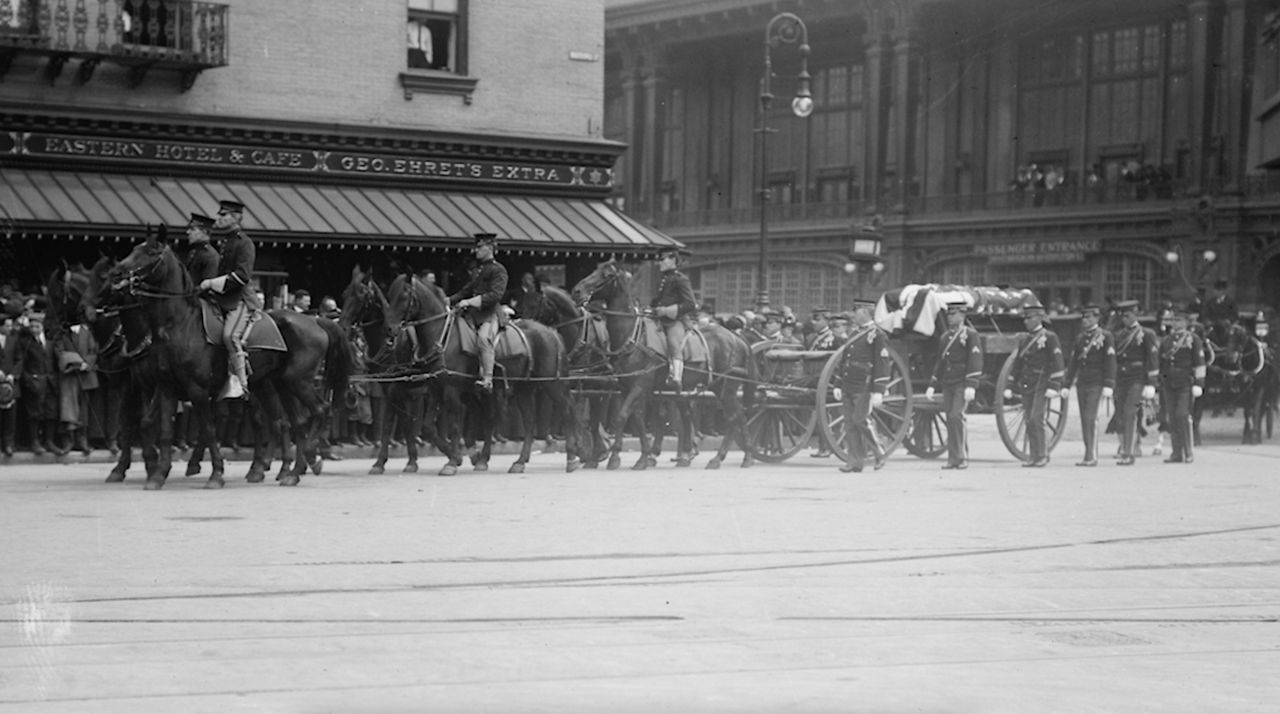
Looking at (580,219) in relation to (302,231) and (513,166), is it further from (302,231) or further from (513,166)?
(302,231)

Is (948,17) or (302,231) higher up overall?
(948,17)

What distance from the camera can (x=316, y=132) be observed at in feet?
86.3

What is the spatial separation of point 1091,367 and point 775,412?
13.3ft

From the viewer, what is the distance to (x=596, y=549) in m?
12.8

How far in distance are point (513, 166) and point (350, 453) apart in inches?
266

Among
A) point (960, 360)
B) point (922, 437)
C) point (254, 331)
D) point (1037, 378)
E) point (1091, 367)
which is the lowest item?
point (922, 437)

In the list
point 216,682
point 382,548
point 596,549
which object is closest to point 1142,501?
point 596,549

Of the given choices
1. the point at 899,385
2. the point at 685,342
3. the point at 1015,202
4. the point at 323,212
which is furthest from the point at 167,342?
the point at 1015,202

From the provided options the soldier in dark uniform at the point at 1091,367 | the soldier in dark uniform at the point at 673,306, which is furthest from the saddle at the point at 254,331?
the soldier in dark uniform at the point at 1091,367

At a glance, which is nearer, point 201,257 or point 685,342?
point 201,257

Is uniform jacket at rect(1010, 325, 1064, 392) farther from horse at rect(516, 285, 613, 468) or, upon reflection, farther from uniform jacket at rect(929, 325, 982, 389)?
horse at rect(516, 285, 613, 468)

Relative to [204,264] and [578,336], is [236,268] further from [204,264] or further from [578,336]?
[578,336]

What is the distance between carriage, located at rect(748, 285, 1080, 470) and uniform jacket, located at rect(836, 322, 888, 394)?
119 mm

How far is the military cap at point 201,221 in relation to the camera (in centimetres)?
1778
